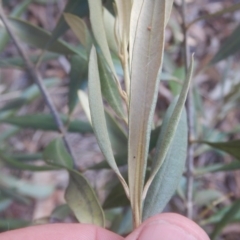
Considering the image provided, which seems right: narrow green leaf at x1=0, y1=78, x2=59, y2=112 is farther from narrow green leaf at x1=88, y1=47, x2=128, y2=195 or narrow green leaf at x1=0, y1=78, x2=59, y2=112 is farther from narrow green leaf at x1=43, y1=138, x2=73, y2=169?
narrow green leaf at x1=88, y1=47, x2=128, y2=195

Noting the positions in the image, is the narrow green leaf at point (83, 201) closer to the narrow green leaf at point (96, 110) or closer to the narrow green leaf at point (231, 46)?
the narrow green leaf at point (96, 110)

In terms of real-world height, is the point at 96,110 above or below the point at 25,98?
above

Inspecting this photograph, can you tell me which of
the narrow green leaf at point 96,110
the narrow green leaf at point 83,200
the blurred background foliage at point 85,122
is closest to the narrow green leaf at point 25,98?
the blurred background foliage at point 85,122

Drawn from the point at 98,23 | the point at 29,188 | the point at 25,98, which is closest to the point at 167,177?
the point at 98,23

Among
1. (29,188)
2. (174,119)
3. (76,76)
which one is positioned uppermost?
(174,119)

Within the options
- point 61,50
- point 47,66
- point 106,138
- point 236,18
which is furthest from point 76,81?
point 236,18

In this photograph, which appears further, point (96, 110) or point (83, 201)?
point (83, 201)

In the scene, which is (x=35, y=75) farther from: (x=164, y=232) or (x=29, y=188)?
(x=29, y=188)
